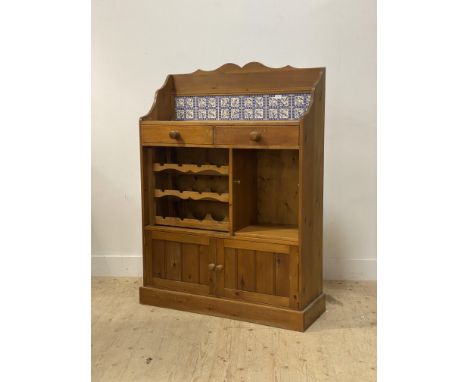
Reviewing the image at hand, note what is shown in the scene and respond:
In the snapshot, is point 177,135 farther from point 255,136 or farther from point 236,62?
Answer: point 236,62

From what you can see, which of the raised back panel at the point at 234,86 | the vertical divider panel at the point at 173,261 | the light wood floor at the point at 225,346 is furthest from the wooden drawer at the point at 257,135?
the light wood floor at the point at 225,346

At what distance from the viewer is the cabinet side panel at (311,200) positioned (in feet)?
9.72

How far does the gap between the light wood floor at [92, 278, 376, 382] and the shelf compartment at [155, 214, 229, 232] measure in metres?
0.53

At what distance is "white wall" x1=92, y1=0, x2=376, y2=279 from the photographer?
370 cm

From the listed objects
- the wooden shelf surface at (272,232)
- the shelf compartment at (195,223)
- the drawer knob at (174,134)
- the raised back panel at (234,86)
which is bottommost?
the wooden shelf surface at (272,232)

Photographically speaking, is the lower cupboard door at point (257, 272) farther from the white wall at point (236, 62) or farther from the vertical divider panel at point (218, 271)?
the white wall at point (236, 62)

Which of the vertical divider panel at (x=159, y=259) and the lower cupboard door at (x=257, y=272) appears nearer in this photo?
the lower cupboard door at (x=257, y=272)

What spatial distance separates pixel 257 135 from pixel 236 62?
104 centimetres

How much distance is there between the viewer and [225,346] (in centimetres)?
274

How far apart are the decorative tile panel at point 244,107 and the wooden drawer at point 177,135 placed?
0.33m

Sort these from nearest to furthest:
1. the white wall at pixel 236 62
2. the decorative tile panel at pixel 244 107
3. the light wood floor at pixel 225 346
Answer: the light wood floor at pixel 225 346
the decorative tile panel at pixel 244 107
the white wall at pixel 236 62
